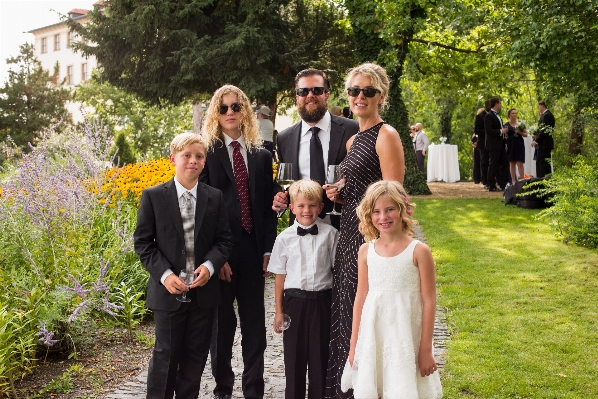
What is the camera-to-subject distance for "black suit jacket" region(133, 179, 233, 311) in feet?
13.0

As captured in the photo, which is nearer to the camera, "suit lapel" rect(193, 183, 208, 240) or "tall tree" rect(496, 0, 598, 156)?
"suit lapel" rect(193, 183, 208, 240)

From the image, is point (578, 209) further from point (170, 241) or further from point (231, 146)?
point (170, 241)

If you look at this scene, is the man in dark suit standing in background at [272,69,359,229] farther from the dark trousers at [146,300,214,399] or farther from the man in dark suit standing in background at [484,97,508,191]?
the man in dark suit standing in background at [484,97,508,191]

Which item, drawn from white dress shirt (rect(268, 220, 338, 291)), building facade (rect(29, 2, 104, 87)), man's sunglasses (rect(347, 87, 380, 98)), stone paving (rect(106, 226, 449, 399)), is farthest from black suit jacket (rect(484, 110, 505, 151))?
building facade (rect(29, 2, 104, 87))

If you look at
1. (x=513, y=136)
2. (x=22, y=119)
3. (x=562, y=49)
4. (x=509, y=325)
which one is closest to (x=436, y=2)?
(x=513, y=136)

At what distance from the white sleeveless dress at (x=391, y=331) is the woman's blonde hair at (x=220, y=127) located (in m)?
1.53

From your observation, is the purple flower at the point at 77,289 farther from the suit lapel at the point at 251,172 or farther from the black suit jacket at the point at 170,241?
the suit lapel at the point at 251,172

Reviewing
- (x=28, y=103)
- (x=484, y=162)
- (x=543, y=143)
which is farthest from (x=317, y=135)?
(x=28, y=103)

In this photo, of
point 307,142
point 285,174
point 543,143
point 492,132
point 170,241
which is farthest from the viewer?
point 492,132

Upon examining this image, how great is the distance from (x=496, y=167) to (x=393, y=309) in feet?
52.5

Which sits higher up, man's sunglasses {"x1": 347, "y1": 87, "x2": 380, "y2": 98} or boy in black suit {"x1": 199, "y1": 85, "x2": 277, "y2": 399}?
man's sunglasses {"x1": 347, "y1": 87, "x2": 380, "y2": 98}

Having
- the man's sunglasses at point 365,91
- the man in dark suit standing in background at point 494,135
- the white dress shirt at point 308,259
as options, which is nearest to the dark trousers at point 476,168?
the man in dark suit standing in background at point 494,135

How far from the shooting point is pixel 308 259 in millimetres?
4238

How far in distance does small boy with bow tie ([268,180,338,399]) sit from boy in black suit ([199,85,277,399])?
1.26 ft
